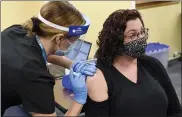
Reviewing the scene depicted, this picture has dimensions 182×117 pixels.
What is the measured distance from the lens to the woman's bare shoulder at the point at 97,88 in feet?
4.45

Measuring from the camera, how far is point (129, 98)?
1373mm

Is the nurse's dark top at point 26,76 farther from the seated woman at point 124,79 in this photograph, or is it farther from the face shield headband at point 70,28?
the seated woman at point 124,79

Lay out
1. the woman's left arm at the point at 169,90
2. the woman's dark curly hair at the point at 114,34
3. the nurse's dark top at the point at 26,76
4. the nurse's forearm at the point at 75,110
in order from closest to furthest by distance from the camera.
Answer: the nurse's dark top at the point at 26,76, the nurse's forearm at the point at 75,110, the woman's dark curly hair at the point at 114,34, the woman's left arm at the point at 169,90

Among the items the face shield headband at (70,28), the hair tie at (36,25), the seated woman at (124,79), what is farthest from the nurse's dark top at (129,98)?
the hair tie at (36,25)

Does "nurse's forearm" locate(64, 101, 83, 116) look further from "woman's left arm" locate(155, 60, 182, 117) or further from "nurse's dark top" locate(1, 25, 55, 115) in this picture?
"woman's left arm" locate(155, 60, 182, 117)

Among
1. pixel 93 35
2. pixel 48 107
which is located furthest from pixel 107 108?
pixel 93 35

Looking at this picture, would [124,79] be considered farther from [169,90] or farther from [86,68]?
[169,90]

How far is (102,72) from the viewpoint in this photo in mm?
1410

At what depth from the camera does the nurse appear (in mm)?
1202

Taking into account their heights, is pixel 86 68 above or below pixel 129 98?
above

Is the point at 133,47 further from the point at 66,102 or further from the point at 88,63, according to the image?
the point at 66,102

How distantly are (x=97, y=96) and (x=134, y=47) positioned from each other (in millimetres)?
311

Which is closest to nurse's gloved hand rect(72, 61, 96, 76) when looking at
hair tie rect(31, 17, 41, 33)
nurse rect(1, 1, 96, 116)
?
nurse rect(1, 1, 96, 116)

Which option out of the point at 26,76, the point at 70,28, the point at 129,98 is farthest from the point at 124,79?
the point at 26,76
